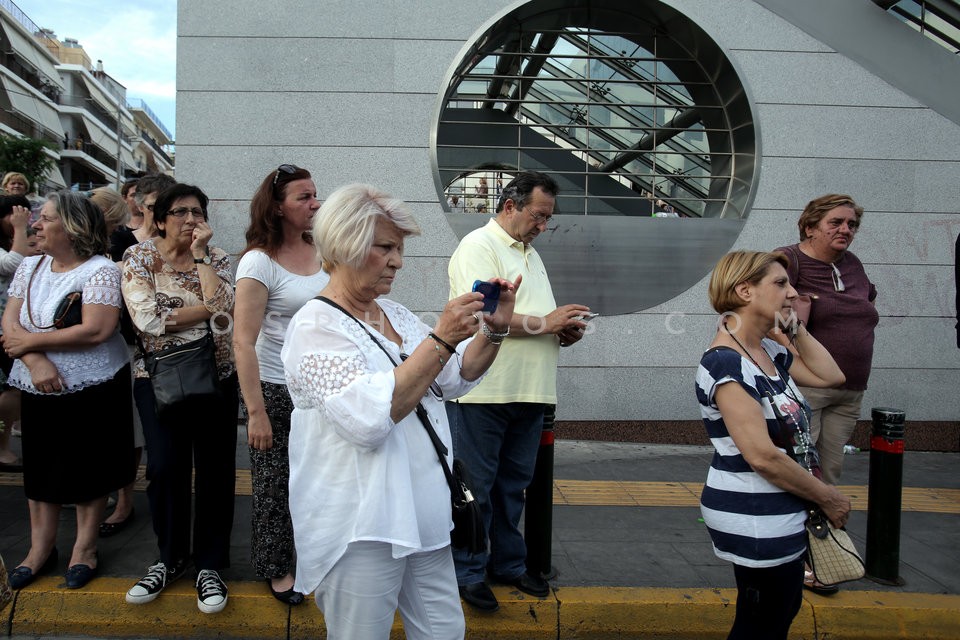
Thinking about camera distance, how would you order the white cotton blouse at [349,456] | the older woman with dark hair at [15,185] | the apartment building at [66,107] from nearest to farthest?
the white cotton blouse at [349,456] → the older woman with dark hair at [15,185] → the apartment building at [66,107]

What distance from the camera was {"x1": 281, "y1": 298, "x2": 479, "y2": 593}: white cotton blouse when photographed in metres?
1.74

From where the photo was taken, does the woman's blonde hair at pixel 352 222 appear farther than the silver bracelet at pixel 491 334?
No

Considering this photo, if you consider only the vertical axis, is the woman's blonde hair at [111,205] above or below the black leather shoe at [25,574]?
above

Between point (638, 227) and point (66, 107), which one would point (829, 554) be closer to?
point (638, 227)

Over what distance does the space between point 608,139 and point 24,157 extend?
3460 centimetres

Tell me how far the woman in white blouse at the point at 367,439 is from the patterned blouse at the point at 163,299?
1.54 meters

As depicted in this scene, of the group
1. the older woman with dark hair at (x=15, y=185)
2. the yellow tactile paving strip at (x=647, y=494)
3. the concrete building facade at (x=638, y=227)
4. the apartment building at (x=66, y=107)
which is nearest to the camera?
the yellow tactile paving strip at (x=647, y=494)

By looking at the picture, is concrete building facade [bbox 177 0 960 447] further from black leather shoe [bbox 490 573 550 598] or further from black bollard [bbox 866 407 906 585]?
black leather shoe [bbox 490 573 550 598]

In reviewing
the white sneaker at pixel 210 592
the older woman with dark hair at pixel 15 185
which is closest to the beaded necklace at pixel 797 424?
the white sneaker at pixel 210 592

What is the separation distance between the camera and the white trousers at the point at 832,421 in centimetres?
383

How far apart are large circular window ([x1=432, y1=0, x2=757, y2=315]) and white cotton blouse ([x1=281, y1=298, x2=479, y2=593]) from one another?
15.6ft

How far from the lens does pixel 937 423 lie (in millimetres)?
6836

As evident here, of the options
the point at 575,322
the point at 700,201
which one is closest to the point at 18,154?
the point at 700,201

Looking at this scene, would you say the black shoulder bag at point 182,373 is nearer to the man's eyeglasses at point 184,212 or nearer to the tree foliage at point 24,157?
the man's eyeglasses at point 184,212
